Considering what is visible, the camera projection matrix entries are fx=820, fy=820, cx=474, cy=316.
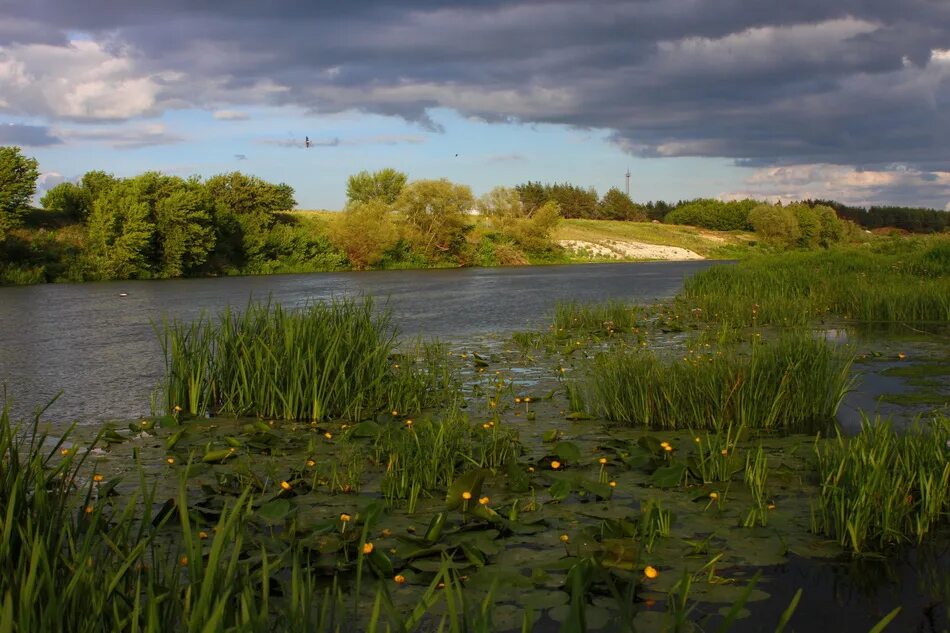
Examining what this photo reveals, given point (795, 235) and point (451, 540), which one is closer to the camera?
point (451, 540)

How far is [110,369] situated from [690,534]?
11347 millimetres

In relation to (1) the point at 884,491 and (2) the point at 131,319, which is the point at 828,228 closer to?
(2) the point at 131,319

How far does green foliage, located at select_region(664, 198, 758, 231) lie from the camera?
383 ft

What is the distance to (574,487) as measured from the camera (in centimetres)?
626

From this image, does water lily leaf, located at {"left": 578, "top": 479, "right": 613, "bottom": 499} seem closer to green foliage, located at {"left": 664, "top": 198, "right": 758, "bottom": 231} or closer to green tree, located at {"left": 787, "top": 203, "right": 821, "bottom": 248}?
green tree, located at {"left": 787, "top": 203, "right": 821, "bottom": 248}

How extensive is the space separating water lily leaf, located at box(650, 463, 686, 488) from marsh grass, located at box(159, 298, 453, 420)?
3743mm

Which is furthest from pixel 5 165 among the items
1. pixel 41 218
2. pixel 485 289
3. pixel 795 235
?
pixel 795 235

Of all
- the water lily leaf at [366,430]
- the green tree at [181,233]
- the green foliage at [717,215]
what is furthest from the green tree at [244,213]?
the green foliage at [717,215]

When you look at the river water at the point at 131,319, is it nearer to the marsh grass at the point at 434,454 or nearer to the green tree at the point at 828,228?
the marsh grass at the point at 434,454

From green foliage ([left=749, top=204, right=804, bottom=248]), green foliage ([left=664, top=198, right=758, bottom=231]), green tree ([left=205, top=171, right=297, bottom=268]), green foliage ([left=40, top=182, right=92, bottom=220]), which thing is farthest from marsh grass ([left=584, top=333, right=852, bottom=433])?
green foliage ([left=664, top=198, right=758, bottom=231])

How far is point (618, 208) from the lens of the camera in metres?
136

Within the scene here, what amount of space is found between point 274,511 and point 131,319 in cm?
1957

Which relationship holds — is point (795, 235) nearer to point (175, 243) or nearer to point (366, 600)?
point (175, 243)

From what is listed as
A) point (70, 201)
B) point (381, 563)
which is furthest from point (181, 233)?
point (381, 563)
